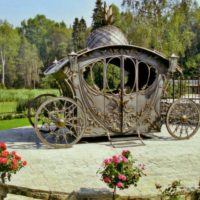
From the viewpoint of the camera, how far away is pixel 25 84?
5128cm

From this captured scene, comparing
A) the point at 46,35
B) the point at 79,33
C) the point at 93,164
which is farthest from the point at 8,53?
the point at 93,164

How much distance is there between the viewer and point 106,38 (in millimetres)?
8289

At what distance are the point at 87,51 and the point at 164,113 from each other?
2.50 m

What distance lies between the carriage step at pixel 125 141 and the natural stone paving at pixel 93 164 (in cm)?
17

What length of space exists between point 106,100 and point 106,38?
62.2 inches

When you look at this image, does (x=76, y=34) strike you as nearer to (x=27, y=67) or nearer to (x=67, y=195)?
(x=27, y=67)

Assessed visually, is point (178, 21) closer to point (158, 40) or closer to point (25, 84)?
point (158, 40)

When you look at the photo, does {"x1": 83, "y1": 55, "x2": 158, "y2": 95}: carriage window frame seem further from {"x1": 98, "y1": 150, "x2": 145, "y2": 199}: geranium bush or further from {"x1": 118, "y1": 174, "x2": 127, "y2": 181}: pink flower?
{"x1": 118, "y1": 174, "x2": 127, "y2": 181}: pink flower

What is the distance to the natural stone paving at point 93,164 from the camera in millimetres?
4848

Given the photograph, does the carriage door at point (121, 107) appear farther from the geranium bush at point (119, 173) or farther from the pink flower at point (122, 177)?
the pink flower at point (122, 177)

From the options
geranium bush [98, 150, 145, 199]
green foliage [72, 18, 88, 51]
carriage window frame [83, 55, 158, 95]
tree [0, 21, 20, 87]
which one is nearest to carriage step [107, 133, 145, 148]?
carriage window frame [83, 55, 158, 95]

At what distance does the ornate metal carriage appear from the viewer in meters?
7.47

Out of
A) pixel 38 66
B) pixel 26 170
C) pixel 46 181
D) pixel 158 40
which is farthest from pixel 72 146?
pixel 38 66

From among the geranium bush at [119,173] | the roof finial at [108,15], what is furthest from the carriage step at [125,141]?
the geranium bush at [119,173]
